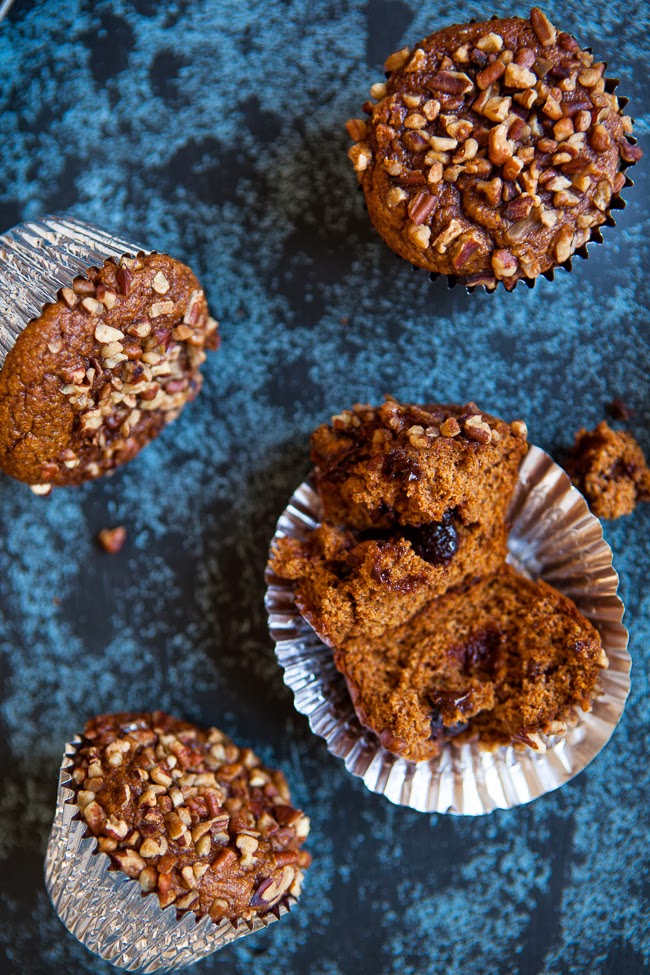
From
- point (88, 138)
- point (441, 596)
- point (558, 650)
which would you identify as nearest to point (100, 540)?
point (441, 596)

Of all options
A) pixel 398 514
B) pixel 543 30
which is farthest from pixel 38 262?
pixel 543 30

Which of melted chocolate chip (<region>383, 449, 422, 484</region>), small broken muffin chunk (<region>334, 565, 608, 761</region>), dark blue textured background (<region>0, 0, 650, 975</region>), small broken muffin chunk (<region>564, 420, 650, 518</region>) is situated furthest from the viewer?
dark blue textured background (<region>0, 0, 650, 975</region>)

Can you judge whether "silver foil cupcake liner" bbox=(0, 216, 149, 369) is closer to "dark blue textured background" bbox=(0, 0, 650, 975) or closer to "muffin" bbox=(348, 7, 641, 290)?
"dark blue textured background" bbox=(0, 0, 650, 975)

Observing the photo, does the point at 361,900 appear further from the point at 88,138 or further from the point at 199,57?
the point at 199,57

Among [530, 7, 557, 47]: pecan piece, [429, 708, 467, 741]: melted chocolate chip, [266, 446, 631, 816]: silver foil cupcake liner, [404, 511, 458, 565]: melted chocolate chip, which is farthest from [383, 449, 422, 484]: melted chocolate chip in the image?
[530, 7, 557, 47]: pecan piece

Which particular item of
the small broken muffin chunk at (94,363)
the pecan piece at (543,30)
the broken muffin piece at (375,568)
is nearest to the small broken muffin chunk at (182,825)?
the broken muffin piece at (375,568)
